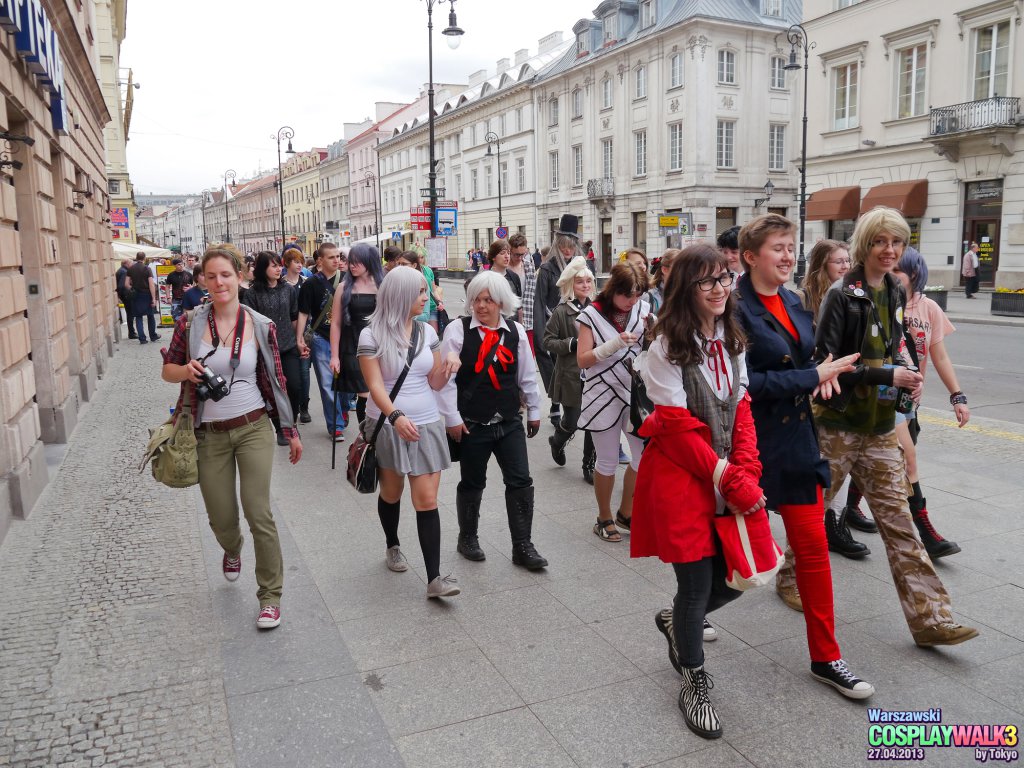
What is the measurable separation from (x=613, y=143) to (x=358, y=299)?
41418 millimetres

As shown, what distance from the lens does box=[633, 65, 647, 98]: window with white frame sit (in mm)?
43406

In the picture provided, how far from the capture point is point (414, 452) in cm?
439

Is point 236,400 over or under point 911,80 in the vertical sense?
under

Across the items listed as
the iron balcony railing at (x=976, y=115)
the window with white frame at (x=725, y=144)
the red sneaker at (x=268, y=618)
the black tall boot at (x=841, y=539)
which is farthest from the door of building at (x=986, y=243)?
the red sneaker at (x=268, y=618)

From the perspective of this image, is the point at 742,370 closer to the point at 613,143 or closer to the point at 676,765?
the point at 676,765

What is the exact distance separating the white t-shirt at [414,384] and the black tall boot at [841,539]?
2.45m

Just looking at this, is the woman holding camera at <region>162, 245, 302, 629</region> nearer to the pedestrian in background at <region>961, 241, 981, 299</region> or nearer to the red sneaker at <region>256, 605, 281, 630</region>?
the red sneaker at <region>256, 605, 281, 630</region>

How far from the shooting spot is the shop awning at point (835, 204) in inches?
1224

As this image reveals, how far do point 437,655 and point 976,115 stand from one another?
93.2ft

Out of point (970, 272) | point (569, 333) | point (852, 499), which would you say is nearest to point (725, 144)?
point (970, 272)

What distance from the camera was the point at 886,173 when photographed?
98.3 ft

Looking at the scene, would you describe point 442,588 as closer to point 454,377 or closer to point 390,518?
point 390,518

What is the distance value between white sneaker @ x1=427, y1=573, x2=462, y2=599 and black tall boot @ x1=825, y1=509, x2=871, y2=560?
2.24 meters

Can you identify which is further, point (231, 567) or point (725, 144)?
point (725, 144)
